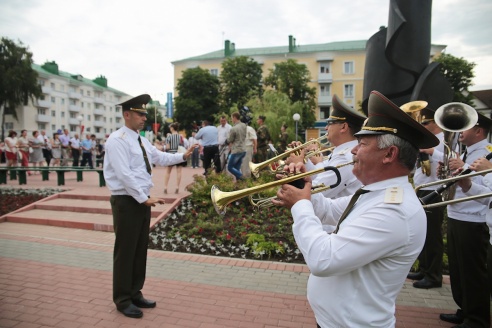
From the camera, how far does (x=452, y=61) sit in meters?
43.7

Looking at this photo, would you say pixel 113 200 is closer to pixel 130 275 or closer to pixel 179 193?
pixel 130 275

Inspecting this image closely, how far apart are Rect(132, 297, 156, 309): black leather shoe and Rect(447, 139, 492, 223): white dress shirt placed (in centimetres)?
372

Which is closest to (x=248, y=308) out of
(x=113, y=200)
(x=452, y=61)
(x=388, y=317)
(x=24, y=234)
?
(x=113, y=200)

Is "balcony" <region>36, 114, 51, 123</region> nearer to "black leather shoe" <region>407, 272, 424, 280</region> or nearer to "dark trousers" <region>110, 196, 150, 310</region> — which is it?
"dark trousers" <region>110, 196, 150, 310</region>

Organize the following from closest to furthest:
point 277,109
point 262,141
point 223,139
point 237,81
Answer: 1. point 223,139
2. point 262,141
3. point 277,109
4. point 237,81

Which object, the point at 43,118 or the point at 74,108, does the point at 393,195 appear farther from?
the point at 74,108

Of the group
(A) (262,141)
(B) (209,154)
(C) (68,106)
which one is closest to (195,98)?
(A) (262,141)

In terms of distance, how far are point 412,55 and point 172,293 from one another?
7736 mm

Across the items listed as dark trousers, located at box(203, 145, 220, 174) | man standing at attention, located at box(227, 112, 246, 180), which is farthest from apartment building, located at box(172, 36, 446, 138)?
man standing at attention, located at box(227, 112, 246, 180)

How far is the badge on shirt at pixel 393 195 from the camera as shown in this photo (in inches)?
67.9

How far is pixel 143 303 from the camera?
4199 mm

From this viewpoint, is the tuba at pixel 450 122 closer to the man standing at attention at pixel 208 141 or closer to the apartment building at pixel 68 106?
the man standing at attention at pixel 208 141

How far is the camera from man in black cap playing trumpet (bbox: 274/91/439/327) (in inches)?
66.0

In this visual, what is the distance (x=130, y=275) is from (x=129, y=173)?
1.25 metres
